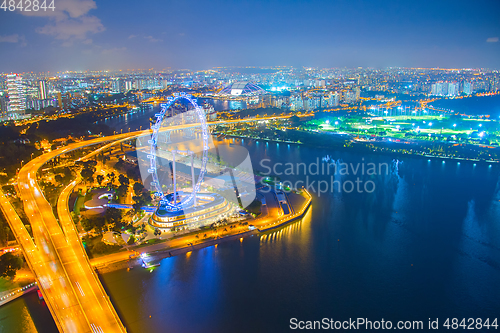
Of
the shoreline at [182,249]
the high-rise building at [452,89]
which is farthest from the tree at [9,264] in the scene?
the high-rise building at [452,89]

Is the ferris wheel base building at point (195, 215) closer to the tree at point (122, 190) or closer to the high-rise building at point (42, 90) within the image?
the tree at point (122, 190)

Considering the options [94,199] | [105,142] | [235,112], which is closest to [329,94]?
[235,112]

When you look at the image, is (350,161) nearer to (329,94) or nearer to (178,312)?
(178,312)

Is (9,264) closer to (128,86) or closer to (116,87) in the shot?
(116,87)

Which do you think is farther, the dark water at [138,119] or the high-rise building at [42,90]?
the high-rise building at [42,90]

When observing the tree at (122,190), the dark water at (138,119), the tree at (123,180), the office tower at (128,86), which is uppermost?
the office tower at (128,86)

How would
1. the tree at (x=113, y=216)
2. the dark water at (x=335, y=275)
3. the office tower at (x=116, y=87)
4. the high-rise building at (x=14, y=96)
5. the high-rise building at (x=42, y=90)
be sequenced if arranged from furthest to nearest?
the office tower at (x=116, y=87) → the high-rise building at (x=42, y=90) → the high-rise building at (x=14, y=96) → the tree at (x=113, y=216) → the dark water at (x=335, y=275)

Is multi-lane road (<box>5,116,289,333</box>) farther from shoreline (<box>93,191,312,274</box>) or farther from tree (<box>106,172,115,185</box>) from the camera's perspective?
tree (<box>106,172,115,185</box>)

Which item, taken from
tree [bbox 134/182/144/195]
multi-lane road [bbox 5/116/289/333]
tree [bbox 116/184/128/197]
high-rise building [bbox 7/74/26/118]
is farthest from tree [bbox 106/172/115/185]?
high-rise building [bbox 7/74/26/118]
